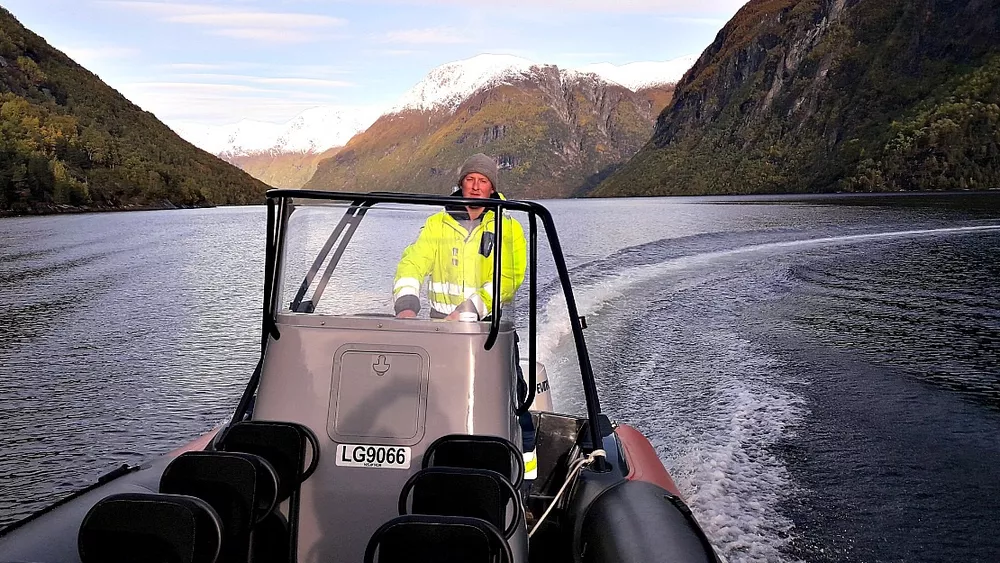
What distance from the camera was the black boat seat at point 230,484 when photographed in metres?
2.86

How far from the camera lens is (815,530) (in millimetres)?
5414

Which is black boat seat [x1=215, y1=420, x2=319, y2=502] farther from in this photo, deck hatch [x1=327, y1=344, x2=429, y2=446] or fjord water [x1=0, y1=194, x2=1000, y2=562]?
fjord water [x1=0, y1=194, x2=1000, y2=562]

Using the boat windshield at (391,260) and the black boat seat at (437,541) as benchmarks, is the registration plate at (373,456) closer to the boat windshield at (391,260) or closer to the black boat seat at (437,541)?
the boat windshield at (391,260)

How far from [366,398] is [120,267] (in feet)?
→ 68.6

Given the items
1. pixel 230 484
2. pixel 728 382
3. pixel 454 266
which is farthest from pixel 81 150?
pixel 230 484

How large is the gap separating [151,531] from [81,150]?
10954 cm

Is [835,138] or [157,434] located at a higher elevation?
[835,138]

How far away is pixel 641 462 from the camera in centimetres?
455

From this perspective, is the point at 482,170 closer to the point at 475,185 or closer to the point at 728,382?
the point at 475,185

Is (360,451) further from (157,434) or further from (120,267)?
(120,267)

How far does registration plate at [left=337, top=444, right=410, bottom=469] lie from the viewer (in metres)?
3.27

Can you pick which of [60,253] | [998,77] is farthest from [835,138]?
[60,253]

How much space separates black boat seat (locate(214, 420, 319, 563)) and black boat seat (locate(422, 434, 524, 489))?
0.46m

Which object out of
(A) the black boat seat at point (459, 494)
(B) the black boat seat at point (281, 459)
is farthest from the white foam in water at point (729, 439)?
(B) the black boat seat at point (281, 459)
